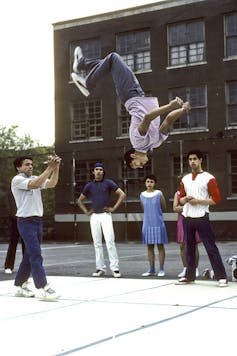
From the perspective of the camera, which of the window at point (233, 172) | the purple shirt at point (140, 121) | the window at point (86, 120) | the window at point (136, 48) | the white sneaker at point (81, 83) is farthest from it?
the window at point (86, 120)

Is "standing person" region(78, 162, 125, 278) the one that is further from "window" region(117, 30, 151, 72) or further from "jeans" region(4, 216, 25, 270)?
A: "window" region(117, 30, 151, 72)

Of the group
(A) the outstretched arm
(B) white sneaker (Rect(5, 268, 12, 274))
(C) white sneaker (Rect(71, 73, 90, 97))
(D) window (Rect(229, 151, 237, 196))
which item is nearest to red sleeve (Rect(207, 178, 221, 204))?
(C) white sneaker (Rect(71, 73, 90, 97))

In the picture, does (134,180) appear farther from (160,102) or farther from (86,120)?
(86,120)

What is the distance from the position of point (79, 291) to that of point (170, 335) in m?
3.74

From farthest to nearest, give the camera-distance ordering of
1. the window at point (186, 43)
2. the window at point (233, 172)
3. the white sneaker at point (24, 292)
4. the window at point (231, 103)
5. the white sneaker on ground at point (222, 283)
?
1. the window at point (186, 43)
2. the window at point (231, 103)
3. the window at point (233, 172)
4. the white sneaker on ground at point (222, 283)
5. the white sneaker at point (24, 292)

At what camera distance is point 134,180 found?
104 feet

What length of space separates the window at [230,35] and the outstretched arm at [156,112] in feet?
85.0

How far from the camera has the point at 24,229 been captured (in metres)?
8.70

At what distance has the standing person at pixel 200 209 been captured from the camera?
9.78 metres

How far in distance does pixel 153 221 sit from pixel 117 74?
245 inches

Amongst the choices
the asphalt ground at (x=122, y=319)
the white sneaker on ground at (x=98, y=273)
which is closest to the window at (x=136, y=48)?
the white sneaker on ground at (x=98, y=273)

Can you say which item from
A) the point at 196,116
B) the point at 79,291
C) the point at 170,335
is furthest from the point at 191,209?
the point at 196,116

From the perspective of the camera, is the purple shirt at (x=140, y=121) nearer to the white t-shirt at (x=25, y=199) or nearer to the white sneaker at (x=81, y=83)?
the white sneaker at (x=81, y=83)

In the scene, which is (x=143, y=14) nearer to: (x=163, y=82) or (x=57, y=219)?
(x=163, y=82)
